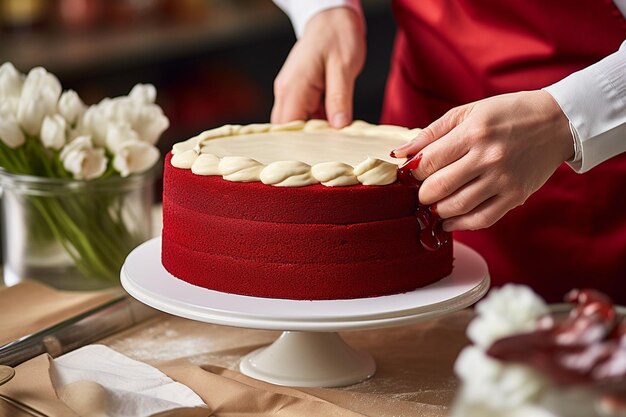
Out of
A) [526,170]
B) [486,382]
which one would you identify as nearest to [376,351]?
[526,170]

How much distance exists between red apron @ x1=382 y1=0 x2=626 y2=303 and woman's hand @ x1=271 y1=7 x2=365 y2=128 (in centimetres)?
16

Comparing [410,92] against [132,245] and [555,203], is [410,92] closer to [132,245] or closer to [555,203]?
[555,203]

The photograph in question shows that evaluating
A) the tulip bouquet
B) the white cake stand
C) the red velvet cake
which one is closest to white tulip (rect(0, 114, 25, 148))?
the tulip bouquet

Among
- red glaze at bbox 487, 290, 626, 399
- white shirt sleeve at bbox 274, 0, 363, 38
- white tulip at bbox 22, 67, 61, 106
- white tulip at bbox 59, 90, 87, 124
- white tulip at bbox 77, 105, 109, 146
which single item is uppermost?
red glaze at bbox 487, 290, 626, 399

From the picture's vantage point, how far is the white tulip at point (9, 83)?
5.35ft

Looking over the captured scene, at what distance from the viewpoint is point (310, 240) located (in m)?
1.24

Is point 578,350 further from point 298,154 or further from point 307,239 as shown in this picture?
point 298,154

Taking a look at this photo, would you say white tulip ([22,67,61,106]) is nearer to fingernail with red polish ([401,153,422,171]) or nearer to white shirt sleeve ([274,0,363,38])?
white shirt sleeve ([274,0,363,38])

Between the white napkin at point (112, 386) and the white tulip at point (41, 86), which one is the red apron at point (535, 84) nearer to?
the white tulip at point (41, 86)

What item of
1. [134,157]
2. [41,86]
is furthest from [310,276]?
[41,86]

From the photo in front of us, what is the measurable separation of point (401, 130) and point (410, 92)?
35cm

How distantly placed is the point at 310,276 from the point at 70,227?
0.57m

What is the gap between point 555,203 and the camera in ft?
5.51

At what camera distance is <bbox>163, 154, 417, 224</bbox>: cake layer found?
1229 mm
